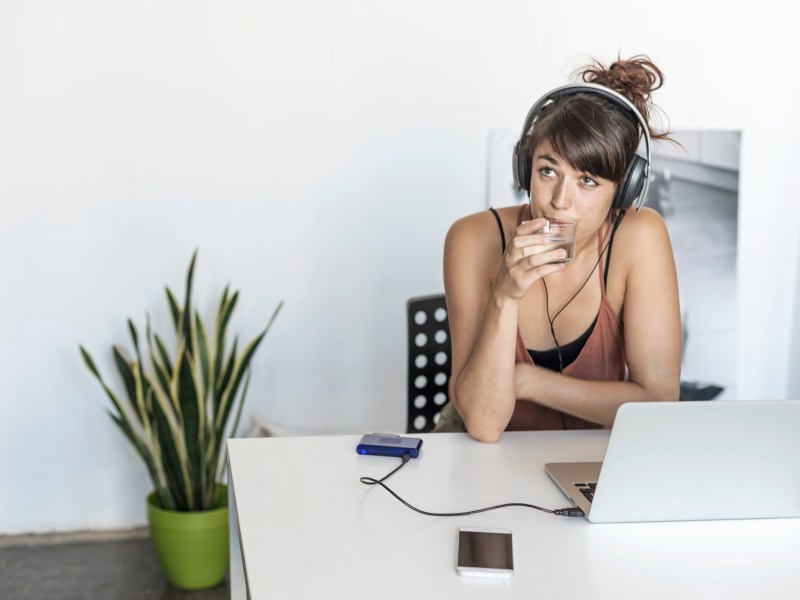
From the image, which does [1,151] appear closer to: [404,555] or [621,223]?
[621,223]

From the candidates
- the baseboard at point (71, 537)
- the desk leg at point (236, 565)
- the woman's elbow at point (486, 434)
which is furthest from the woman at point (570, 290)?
the baseboard at point (71, 537)

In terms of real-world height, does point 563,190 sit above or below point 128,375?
above

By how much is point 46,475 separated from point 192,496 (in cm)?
60

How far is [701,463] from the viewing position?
1.17m

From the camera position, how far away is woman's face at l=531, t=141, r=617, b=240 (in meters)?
1.66

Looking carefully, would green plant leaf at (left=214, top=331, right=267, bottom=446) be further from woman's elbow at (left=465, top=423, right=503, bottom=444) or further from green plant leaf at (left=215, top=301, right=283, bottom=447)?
woman's elbow at (left=465, top=423, right=503, bottom=444)

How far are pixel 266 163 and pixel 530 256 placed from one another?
141 cm

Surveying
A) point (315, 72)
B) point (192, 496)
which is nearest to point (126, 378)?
point (192, 496)

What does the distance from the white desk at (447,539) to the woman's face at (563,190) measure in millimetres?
477

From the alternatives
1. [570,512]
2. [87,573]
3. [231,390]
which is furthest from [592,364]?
[87,573]

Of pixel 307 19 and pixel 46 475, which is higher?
pixel 307 19

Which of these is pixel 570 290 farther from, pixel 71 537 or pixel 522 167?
pixel 71 537

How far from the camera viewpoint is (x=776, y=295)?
3.07 m

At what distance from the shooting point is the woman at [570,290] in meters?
1.63
